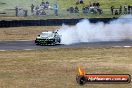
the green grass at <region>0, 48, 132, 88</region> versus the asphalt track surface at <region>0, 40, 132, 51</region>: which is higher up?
the asphalt track surface at <region>0, 40, 132, 51</region>

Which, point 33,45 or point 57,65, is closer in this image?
point 57,65

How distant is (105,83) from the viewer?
21.1 meters

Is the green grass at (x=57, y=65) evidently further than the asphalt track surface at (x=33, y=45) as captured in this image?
No

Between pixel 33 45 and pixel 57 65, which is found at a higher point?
pixel 33 45

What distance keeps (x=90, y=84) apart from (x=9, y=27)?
30.0 metres

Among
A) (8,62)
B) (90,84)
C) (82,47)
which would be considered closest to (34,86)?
(90,84)

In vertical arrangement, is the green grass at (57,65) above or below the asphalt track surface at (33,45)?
below

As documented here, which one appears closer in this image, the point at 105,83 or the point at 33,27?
the point at 105,83

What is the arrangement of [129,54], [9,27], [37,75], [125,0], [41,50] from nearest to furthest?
[37,75] → [129,54] → [41,50] → [9,27] → [125,0]

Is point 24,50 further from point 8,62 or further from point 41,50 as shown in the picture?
point 8,62

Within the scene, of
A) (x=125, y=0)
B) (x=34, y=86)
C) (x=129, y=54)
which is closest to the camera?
(x=34, y=86)

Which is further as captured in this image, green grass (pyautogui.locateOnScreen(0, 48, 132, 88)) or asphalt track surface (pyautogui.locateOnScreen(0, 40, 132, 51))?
asphalt track surface (pyautogui.locateOnScreen(0, 40, 132, 51))

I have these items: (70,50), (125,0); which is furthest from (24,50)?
(125,0)

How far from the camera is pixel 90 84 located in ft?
69.7
